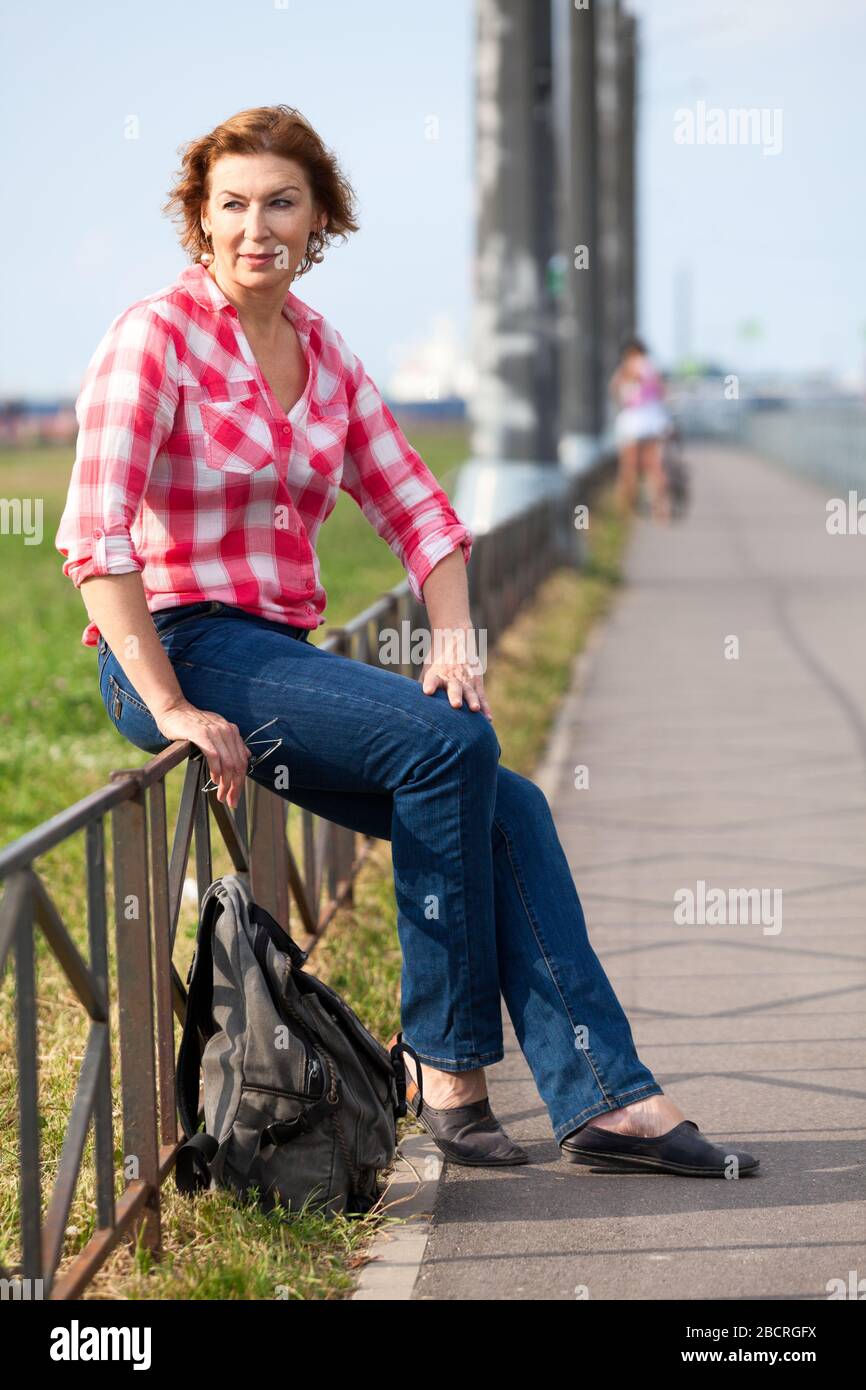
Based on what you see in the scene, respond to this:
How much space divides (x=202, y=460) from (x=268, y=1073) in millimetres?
1150

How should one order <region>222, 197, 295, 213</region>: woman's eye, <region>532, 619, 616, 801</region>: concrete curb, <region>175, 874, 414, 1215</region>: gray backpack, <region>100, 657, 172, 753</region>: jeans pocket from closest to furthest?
<region>175, 874, 414, 1215</region>: gray backpack → <region>100, 657, 172, 753</region>: jeans pocket → <region>222, 197, 295, 213</region>: woman's eye → <region>532, 619, 616, 801</region>: concrete curb

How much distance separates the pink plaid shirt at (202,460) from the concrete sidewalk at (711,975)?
129cm

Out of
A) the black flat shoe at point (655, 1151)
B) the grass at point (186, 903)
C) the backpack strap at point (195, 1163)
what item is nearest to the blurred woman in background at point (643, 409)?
the grass at point (186, 903)

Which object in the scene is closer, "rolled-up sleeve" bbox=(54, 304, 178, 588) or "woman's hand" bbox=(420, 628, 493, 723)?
"rolled-up sleeve" bbox=(54, 304, 178, 588)

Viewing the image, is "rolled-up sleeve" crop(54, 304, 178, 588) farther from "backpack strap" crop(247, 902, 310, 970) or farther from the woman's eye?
"backpack strap" crop(247, 902, 310, 970)

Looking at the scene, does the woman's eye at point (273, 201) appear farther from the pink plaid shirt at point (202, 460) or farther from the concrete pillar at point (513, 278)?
the concrete pillar at point (513, 278)

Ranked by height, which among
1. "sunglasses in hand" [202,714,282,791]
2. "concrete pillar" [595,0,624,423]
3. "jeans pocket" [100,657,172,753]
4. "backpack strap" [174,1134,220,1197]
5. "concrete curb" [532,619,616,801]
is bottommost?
"concrete curb" [532,619,616,801]

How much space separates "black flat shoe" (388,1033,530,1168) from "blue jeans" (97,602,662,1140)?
120 millimetres

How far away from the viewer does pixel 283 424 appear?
Answer: 13.3 feet

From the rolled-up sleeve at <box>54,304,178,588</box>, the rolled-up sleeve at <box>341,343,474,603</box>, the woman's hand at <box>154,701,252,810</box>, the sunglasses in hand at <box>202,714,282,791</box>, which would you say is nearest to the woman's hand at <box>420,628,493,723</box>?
the rolled-up sleeve at <box>341,343,474,603</box>

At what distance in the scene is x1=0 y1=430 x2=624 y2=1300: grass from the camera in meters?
3.56
